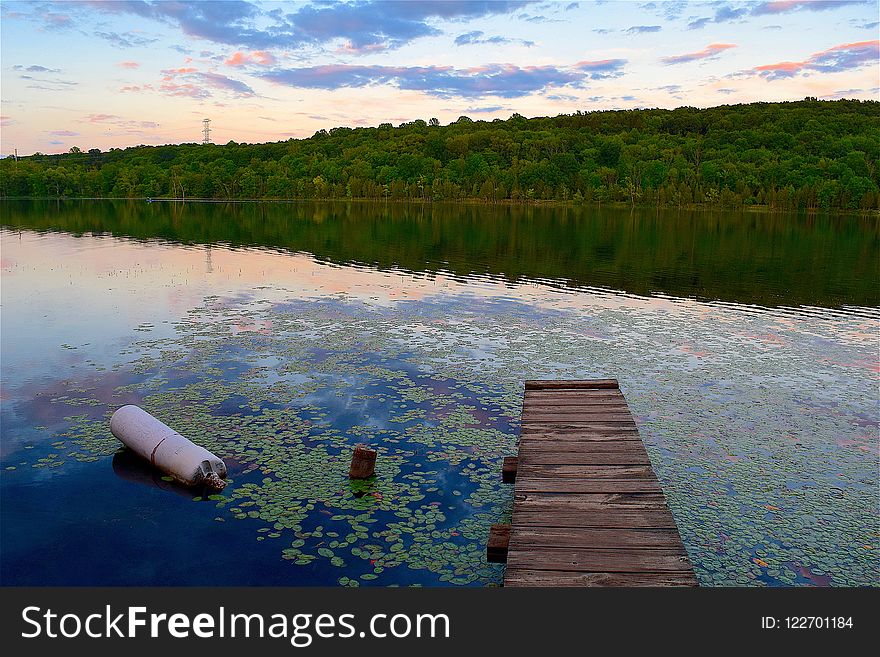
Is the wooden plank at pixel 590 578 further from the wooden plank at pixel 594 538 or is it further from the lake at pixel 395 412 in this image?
the lake at pixel 395 412

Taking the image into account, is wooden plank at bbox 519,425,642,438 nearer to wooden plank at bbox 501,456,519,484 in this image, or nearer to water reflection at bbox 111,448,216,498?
wooden plank at bbox 501,456,519,484

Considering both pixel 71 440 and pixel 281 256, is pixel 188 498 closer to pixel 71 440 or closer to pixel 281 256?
pixel 71 440

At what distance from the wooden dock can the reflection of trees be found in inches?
1099

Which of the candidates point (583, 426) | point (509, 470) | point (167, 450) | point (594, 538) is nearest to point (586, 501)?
point (594, 538)

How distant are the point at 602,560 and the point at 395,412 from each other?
10149 millimetres

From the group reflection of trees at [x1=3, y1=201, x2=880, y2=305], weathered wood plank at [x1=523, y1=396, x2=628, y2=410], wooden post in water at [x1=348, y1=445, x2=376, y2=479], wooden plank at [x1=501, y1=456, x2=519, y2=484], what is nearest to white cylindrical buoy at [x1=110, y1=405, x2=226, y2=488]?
wooden post in water at [x1=348, y1=445, x2=376, y2=479]

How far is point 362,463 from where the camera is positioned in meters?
14.7

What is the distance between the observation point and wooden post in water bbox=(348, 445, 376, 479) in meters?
14.6

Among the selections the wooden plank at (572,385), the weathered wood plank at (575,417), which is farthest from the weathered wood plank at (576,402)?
the wooden plank at (572,385)

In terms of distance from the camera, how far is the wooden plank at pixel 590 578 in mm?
9195

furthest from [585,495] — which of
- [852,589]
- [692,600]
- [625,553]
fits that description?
[852,589]

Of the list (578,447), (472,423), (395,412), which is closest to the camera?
(578,447)

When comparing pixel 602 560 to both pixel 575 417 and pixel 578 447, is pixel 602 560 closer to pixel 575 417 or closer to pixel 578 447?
pixel 578 447

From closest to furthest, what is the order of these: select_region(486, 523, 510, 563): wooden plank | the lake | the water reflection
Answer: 1. select_region(486, 523, 510, 563): wooden plank
2. the lake
3. the water reflection
